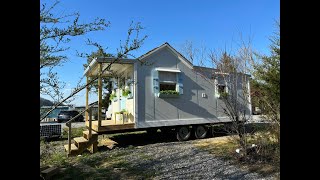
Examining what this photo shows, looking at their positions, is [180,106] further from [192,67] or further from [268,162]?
[268,162]

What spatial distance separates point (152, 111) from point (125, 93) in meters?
1.20

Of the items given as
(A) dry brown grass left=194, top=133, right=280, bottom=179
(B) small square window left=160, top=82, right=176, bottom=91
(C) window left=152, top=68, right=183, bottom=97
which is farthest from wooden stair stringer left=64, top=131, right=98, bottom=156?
(A) dry brown grass left=194, top=133, right=280, bottom=179

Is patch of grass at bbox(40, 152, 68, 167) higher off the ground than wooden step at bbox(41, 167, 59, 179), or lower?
lower

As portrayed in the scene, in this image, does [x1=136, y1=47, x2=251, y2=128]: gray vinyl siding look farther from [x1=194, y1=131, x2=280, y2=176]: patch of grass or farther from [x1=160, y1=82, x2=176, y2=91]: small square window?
[x1=194, y1=131, x2=280, y2=176]: patch of grass

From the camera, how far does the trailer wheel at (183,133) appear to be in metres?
11.1

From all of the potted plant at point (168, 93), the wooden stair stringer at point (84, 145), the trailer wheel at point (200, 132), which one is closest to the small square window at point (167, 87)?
the potted plant at point (168, 93)

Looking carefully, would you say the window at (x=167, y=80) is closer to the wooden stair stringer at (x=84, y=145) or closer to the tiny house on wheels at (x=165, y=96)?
the tiny house on wheels at (x=165, y=96)

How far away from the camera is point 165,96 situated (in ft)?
35.1

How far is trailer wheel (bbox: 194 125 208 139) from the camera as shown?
37.8ft

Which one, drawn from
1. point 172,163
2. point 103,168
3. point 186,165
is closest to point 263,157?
point 186,165

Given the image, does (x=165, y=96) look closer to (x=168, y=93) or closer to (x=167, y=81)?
Result: (x=168, y=93)

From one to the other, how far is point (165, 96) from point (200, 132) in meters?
2.32

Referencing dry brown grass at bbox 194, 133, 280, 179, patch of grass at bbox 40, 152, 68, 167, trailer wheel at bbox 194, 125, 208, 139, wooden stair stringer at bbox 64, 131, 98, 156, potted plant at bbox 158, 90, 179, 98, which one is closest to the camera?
dry brown grass at bbox 194, 133, 280, 179

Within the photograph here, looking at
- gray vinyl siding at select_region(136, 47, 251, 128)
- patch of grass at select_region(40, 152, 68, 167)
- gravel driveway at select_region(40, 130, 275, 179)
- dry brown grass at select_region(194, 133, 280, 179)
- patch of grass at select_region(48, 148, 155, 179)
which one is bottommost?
patch of grass at select_region(40, 152, 68, 167)
